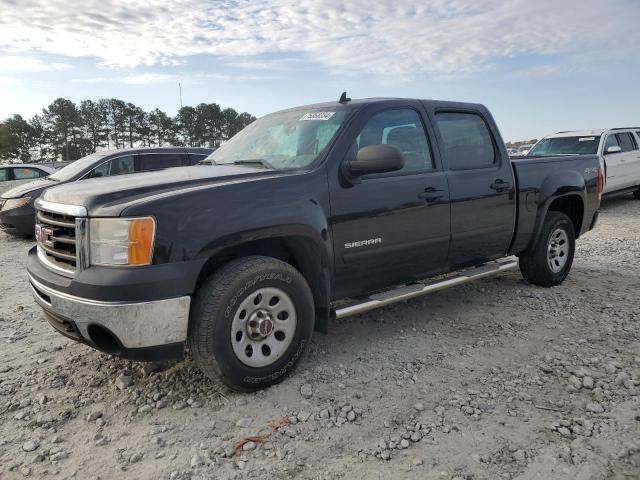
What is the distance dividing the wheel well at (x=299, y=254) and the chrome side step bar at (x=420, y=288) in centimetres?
21

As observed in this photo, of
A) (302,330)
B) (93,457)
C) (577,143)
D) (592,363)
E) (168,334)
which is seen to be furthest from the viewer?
(577,143)

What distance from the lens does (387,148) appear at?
10.9 feet

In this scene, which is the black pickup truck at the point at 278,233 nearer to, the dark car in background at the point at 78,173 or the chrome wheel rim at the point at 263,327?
the chrome wheel rim at the point at 263,327

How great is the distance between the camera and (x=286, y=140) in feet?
12.7

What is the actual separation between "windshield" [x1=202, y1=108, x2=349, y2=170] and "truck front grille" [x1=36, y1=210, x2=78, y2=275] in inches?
54.6

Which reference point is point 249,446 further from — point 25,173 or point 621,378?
point 25,173

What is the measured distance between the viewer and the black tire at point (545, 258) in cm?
513

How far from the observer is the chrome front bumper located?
2656 millimetres

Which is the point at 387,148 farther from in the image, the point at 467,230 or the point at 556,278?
the point at 556,278

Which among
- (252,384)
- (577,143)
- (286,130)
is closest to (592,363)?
(252,384)

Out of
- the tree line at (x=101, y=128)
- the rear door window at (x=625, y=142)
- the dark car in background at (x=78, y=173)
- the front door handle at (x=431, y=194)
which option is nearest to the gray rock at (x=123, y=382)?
the front door handle at (x=431, y=194)

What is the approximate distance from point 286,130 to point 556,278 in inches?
134

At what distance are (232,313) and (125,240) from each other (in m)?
0.73

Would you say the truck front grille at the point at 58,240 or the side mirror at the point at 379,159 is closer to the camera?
the truck front grille at the point at 58,240
